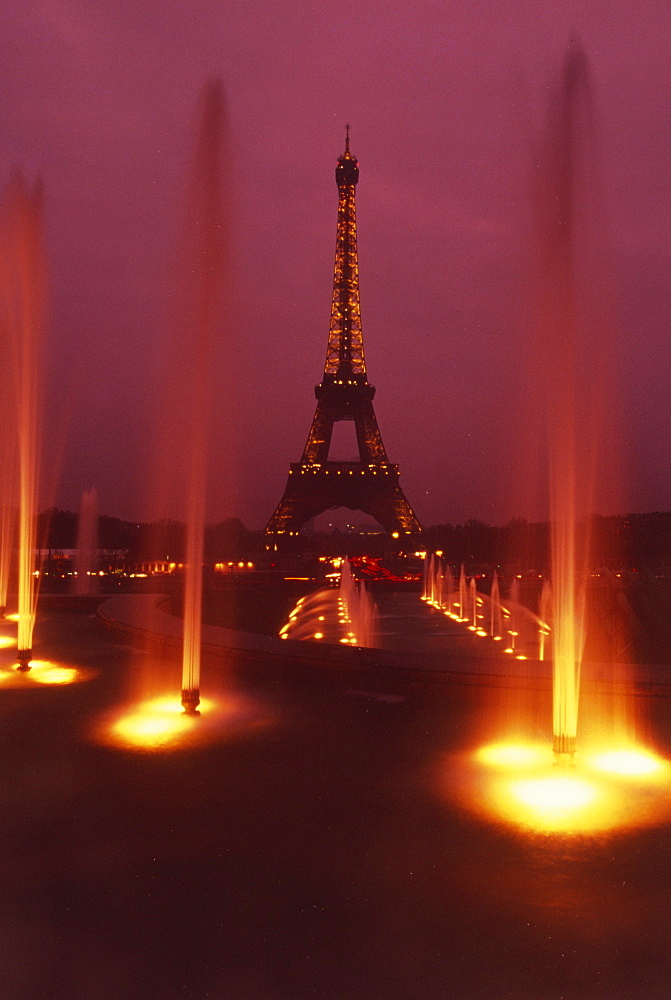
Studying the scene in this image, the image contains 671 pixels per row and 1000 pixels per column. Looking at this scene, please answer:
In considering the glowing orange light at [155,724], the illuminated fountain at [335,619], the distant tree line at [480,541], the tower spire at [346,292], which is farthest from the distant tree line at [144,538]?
the glowing orange light at [155,724]

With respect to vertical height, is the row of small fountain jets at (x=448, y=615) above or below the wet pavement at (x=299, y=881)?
above

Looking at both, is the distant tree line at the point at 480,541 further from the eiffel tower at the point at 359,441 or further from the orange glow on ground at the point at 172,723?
the orange glow on ground at the point at 172,723

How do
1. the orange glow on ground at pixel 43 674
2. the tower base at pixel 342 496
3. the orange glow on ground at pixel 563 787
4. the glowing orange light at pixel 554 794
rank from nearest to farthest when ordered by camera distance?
the orange glow on ground at pixel 563 787
the glowing orange light at pixel 554 794
the orange glow on ground at pixel 43 674
the tower base at pixel 342 496

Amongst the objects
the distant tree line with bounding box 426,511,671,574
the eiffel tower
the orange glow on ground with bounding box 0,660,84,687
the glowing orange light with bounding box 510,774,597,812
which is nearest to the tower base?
the eiffel tower

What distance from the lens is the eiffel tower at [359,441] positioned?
210 ft

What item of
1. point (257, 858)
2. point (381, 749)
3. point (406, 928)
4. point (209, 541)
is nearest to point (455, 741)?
point (381, 749)

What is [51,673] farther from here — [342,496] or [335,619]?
[342,496]

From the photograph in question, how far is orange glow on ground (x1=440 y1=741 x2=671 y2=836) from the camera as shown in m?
5.94

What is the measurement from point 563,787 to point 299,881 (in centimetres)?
286

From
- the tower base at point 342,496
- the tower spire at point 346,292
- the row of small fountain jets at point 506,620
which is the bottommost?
the row of small fountain jets at point 506,620

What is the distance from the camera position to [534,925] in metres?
4.33

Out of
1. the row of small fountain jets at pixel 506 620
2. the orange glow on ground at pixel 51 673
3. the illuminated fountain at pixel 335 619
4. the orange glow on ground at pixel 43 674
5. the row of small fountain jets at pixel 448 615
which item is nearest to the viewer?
the orange glow on ground at pixel 43 674

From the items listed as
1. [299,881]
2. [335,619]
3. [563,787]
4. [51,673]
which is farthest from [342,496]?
[299,881]

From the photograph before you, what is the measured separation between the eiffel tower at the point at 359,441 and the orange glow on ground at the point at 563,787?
181ft
